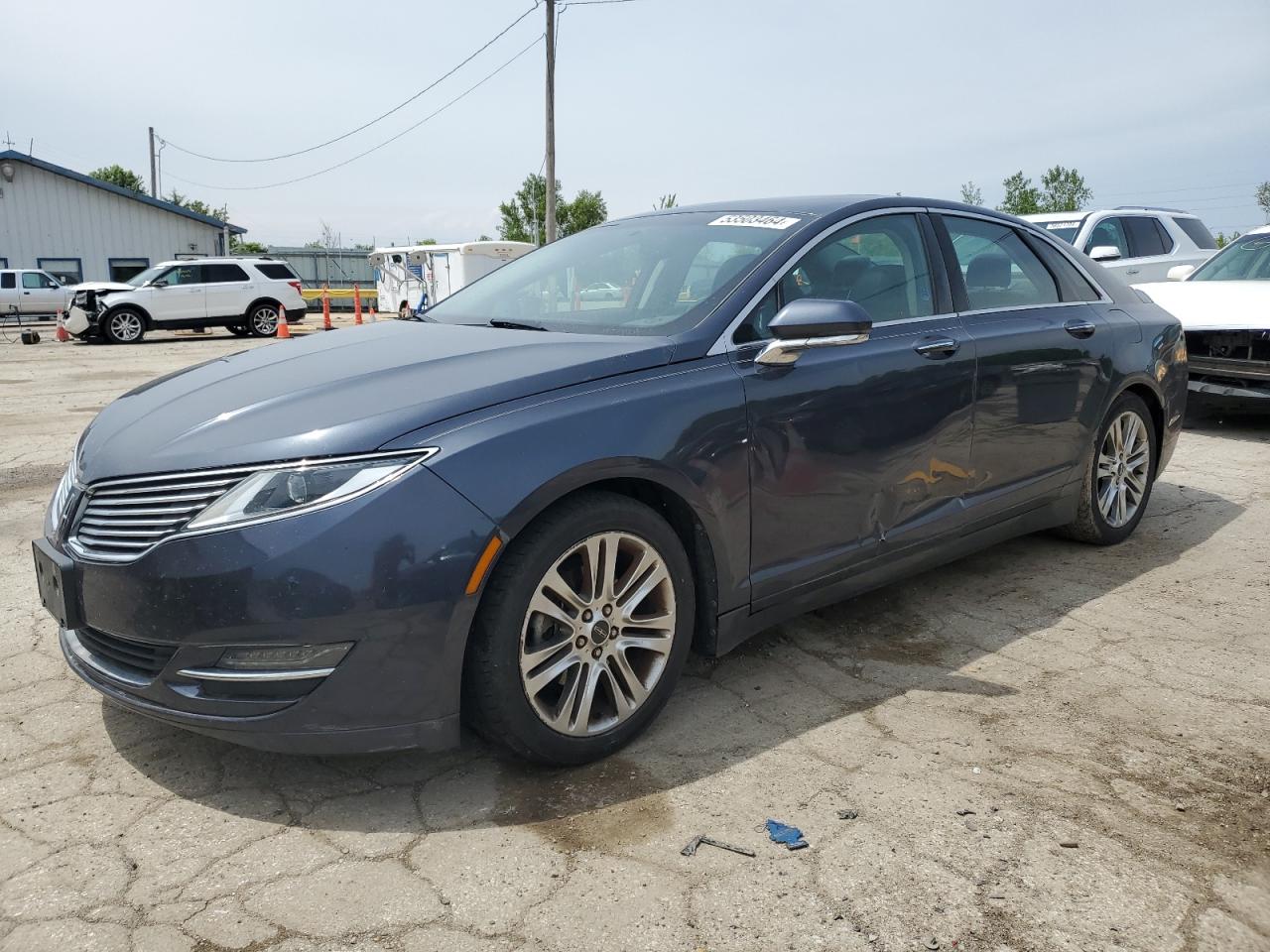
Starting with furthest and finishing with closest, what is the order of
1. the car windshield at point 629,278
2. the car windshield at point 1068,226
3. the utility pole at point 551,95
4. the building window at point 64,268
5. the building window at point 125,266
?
the building window at point 125,266 → the building window at point 64,268 → the utility pole at point 551,95 → the car windshield at point 1068,226 → the car windshield at point 629,278

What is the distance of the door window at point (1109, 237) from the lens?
439 inches

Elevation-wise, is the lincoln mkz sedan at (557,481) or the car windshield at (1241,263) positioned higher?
the car windshield at (1241,263)

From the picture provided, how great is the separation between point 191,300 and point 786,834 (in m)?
21.8

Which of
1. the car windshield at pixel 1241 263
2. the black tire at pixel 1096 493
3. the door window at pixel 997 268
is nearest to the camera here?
the door window at pixel 997 268

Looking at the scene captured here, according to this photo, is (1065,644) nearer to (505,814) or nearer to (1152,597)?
(1152,597)

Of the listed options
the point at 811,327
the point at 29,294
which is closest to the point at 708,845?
the point at 811,327

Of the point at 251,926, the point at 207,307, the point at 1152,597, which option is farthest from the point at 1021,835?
the point at 207,307

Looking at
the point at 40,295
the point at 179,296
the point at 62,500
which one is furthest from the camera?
the point at 40,295

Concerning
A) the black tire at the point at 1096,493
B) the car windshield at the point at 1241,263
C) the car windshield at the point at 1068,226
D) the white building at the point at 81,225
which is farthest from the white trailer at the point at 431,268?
the black tire at the point at 1096,493

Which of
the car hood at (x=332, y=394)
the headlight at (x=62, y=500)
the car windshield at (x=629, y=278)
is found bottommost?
the headlight at (x=62, y=500)

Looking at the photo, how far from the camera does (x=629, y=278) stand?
3568 mm

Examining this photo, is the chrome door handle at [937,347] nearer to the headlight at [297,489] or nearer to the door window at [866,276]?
the door window at [866,276]

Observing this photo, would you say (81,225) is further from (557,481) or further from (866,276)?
(557,481)

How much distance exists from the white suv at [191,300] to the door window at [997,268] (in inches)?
782
